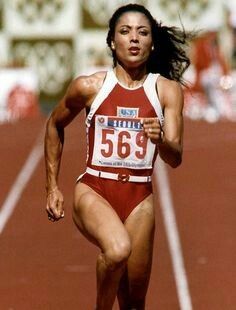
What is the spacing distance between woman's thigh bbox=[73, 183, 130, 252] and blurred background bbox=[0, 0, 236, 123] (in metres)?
13.4

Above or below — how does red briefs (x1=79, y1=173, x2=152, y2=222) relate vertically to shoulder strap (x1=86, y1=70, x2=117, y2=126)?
below

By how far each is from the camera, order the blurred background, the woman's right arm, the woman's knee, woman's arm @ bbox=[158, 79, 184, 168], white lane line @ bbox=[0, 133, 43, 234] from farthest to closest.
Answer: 1. the blurred background
2. white lane line @ bbox=[0, 133, 43, 234]
3. the woman's right arm
4. woman's arm @ bbox=[158, 79, 184, 168]
5. the woman's knee

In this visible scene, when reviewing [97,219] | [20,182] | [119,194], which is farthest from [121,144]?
[20,182]

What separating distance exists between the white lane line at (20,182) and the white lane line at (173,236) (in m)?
1.31

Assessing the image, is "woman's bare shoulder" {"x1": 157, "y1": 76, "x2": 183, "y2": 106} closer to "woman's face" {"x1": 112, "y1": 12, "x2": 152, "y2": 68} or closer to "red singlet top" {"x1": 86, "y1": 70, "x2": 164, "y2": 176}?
"red singlet top" {"x1": 86, "y1": 70, "x2": 164, "y2": 176}

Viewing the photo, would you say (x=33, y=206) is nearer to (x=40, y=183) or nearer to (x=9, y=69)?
(x=40, y=183)

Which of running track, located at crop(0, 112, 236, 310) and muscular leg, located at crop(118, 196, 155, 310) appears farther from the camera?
running track, located at crop(0, 112, 236, 310)

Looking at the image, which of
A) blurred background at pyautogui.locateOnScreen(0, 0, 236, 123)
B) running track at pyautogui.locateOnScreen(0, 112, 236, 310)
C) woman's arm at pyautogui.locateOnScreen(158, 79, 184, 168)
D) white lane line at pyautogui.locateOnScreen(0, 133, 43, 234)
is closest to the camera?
woman's arm at pyautogui.locateOnScreen(158, 79, 184, 168)

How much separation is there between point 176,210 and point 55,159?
17.5 ft

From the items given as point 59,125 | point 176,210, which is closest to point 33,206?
point 176,210

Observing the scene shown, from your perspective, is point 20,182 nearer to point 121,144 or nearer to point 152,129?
point 121,144

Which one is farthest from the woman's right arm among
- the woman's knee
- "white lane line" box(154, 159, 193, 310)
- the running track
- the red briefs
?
"white lane line" box(154, 159, 193, 310)

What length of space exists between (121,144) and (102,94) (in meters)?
0.24

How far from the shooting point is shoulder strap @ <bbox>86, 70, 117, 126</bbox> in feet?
19.3
